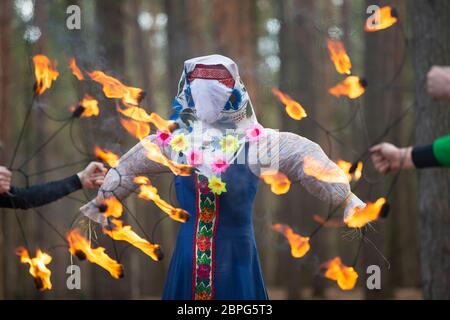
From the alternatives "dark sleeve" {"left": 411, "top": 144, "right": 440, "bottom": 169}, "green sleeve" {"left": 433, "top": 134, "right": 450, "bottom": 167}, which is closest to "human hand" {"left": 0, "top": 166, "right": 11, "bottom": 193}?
"dark sleeve" {"left": 411, "top": 144, "right": 440, "bottom": 169}

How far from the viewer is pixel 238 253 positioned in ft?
11.6

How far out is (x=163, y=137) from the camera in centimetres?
374

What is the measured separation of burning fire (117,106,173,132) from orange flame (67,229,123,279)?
814 mm

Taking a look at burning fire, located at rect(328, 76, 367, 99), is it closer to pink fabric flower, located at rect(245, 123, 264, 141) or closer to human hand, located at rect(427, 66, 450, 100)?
pink fabric flower, located at rect(245, 123, 264, 141)

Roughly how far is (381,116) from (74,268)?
7.19m

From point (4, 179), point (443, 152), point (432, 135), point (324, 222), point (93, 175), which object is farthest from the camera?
point (432, 135)

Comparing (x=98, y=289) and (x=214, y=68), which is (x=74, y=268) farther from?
(x=98, y=289)

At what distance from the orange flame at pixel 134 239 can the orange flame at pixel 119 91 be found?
2.55 ft

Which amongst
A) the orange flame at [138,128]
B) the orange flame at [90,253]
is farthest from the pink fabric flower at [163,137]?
the orange flame at [90,253]

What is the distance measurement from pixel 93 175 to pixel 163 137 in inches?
23.8

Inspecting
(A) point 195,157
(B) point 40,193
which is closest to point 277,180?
(A) point 195,157

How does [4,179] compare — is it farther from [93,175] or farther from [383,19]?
[383,19]

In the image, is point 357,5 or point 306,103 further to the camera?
point 357,5

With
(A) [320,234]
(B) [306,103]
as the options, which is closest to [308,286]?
(A) [320,234]
